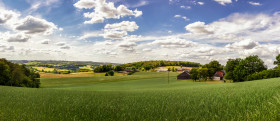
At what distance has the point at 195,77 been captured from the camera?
83.7 meters

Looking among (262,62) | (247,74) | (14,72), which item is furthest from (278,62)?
(14,72)

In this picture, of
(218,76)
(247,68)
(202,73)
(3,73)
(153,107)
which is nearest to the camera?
(153,107)

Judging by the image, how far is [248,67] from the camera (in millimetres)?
64125

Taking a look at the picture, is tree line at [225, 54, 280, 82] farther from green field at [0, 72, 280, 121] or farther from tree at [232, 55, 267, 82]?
green field at [0, 72, 280, 121]

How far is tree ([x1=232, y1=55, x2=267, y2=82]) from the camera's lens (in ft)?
208

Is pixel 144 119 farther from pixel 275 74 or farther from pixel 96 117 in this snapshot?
pixel 275 74

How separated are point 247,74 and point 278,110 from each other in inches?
2743

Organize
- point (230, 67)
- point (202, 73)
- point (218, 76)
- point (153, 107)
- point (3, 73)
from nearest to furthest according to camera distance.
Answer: point (153, 107), point (3, 73), point (230, 67), point (202, 73), point (218, 76)

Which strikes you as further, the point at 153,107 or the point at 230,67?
the point at 230,67

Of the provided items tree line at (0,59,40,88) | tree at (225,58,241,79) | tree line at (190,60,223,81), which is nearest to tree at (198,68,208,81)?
tree line at (190,60,223,81)

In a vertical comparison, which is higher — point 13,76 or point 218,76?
point 13,76

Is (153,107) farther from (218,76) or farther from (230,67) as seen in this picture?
(218,76)

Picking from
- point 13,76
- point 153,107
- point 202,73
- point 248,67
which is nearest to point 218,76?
point 202,73

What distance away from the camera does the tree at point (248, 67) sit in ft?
208
